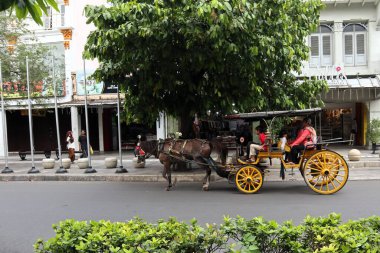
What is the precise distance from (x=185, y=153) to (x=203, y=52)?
9.35 feet

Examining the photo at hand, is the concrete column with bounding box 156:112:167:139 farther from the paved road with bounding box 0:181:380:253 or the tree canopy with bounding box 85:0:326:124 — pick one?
the paved road with bounding box 0:181:380:253

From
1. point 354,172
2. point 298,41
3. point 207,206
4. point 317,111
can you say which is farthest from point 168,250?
point 354,172

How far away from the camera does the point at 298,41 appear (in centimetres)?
1105

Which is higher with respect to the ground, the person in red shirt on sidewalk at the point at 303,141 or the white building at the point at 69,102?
the white building at the point at 69,102

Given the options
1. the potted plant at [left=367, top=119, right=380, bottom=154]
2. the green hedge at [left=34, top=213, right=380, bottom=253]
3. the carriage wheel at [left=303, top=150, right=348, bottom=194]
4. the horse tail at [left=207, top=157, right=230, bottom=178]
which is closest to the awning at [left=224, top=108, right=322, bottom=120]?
the carriage wheel at [left=303, top=150, right=348, bottom=194]

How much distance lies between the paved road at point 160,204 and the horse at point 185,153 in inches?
18.8

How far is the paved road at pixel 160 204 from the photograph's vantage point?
6816 mm

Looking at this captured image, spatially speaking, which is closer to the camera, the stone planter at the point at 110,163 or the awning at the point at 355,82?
the stone planter at the point at 110,163

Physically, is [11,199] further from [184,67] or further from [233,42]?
[233,42]

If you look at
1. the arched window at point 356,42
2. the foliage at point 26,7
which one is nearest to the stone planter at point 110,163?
the foliage at point 26,7

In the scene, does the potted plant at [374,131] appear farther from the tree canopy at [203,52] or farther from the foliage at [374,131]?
the tree canopy at [203,52]

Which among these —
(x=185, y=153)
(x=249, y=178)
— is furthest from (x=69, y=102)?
(x=249, y=178)

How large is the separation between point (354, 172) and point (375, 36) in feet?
32.3

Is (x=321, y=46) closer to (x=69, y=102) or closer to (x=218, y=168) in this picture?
(x=218, y=168)
